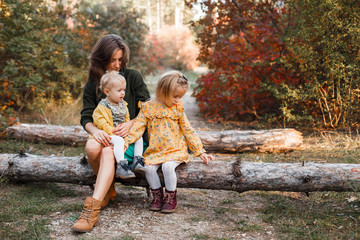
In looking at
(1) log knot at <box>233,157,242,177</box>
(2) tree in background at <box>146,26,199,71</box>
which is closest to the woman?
(1) log knot at <box>233,157,242,177</box>

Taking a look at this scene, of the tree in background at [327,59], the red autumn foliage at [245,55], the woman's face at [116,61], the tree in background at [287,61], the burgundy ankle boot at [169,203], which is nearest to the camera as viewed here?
the burgundy ankle boot at [169,203]

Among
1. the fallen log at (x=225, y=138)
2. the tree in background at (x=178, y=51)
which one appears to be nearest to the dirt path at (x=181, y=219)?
the fallen log at (x=225, y=138)

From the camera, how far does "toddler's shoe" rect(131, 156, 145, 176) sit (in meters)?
3.14

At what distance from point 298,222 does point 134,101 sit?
196cm

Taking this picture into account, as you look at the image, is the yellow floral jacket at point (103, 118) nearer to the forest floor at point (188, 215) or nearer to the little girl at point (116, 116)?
the little girl at point (116, 116)

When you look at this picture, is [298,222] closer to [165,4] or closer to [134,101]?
[134,101]

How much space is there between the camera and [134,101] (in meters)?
3.69

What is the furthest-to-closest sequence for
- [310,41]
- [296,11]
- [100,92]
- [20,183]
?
[296,11]
[310,41]
[20,183]
[100,92]

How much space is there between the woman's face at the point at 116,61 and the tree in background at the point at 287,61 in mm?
3448

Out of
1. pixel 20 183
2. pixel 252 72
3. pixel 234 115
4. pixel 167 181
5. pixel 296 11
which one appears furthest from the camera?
pixel 234 115

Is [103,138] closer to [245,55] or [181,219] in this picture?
[181,219]

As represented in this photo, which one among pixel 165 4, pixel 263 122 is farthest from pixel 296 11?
pixel 165 4

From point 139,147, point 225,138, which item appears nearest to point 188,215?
point 139,147

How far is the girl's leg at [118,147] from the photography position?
3.14 metres
